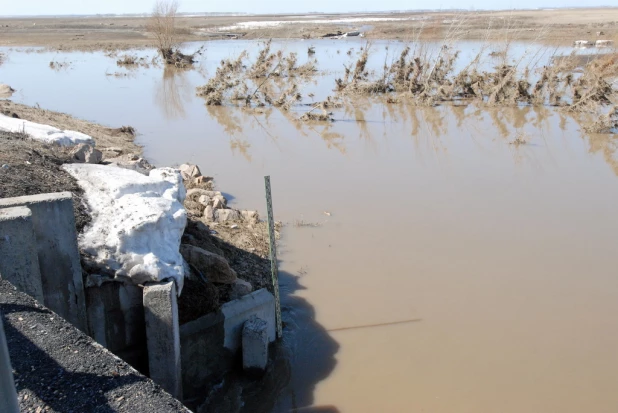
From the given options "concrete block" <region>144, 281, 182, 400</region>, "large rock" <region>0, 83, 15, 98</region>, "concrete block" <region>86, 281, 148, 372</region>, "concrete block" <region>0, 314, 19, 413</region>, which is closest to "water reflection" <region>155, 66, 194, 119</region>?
"large rock" <region>0, 83, 15, 98</region>

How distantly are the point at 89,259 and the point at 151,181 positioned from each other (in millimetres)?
1401

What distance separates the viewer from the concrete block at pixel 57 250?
13.9 feet

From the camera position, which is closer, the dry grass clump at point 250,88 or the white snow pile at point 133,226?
the white snow pile at point 133,226

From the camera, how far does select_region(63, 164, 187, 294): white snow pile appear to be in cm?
461

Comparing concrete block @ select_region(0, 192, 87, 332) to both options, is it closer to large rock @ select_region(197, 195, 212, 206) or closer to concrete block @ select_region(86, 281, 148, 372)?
concrete block @ select_region(86, 281, 148, 372)

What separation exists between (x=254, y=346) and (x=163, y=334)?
3.19 feet

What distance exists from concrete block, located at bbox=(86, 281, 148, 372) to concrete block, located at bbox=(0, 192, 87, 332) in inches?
5.6

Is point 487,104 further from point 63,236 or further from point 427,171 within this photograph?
point 63,236

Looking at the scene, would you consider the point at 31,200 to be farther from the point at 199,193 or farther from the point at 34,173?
the point at 199,193

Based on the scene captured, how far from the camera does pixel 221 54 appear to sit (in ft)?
116

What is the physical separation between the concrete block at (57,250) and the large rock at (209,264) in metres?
1.26

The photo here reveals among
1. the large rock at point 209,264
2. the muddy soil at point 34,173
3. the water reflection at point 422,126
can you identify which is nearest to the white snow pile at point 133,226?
the muddy soil at point 34,173

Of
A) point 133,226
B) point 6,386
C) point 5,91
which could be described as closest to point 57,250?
point 133,226

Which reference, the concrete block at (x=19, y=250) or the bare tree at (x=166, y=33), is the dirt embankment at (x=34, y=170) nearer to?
the concrete block at (x=19, y=250)
